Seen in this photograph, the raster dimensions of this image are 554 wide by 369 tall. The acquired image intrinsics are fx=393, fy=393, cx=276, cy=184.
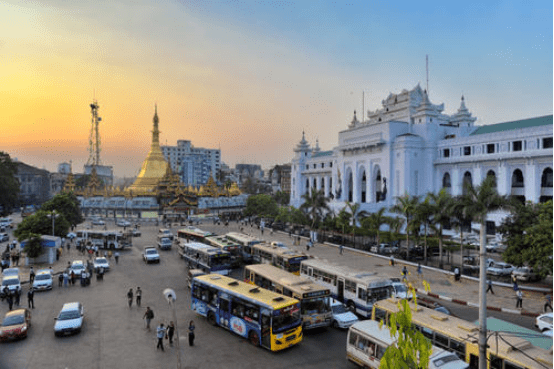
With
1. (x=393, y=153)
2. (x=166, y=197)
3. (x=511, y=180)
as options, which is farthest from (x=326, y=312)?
(x=166, y=197)

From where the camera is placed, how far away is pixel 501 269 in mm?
27984

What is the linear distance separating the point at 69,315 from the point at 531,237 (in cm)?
2482

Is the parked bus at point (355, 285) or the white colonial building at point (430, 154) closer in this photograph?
the parked bus at point (355, 285)

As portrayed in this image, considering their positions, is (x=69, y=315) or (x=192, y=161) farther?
(x=192, y=161)

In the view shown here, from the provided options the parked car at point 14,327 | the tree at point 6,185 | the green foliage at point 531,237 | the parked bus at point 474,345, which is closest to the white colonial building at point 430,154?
the green foliage at point 531,237

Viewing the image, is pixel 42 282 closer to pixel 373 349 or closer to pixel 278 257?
pixel 278 257

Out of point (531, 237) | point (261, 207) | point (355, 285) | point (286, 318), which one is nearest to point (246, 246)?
point (355, 285)

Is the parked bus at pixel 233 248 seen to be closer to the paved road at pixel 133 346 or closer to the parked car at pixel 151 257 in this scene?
the parked car at pixel 151 257

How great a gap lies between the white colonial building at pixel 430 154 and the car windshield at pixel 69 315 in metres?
43.6

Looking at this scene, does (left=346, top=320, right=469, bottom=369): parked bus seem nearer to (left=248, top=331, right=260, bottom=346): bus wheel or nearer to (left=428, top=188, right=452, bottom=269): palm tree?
(left=248, top=331, right=260, bottom=346): bus wheel

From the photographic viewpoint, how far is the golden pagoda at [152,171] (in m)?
81.4

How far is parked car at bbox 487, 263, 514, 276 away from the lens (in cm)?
2784

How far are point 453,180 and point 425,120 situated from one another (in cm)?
951

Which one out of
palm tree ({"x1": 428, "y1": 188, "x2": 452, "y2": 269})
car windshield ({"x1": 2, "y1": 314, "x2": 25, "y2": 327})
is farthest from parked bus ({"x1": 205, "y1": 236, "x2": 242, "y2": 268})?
palm tree ({"x1": 428, "y1": 188, "x2": 452, "y2": 269})
